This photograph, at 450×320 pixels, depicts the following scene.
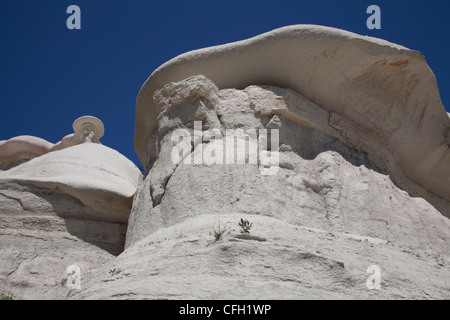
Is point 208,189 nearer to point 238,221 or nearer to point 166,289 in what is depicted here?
point 238,221

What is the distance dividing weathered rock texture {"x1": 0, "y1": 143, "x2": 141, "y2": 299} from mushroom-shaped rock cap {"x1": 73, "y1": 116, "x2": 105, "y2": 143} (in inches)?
78.8

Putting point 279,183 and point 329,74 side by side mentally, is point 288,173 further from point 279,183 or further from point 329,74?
point 329,74

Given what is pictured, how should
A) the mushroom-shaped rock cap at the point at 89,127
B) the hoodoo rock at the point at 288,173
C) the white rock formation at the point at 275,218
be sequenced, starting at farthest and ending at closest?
the mushroom-shaped rock cap at the point at 89,127 → the hoodoo rock at the point at 288,173 → the white rock formation at the point at 275,218

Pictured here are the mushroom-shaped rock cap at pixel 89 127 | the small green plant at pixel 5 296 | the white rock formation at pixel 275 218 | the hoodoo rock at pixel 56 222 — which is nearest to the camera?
the white rock formation at pixel 275 218

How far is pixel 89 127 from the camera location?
10.3m

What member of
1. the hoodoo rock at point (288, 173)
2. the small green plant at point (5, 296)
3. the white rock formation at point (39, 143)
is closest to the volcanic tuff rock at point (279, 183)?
the hoodoo rock at point (288, 173)

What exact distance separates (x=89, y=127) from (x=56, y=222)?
319 centimetres

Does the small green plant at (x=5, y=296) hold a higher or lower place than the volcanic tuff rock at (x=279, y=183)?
lower

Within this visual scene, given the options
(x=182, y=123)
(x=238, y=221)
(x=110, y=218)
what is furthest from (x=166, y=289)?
(x=110, y=218)

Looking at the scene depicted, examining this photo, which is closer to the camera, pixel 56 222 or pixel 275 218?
pixel 275 218

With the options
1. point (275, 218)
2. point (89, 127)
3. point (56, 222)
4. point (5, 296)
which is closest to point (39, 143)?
point (89, 127)

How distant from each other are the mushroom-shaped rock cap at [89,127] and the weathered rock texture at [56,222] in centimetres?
200

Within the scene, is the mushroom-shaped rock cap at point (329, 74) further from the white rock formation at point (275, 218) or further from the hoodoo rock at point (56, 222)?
the hoodoo rock at point (56, 222)

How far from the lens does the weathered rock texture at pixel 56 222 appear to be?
266 inches
